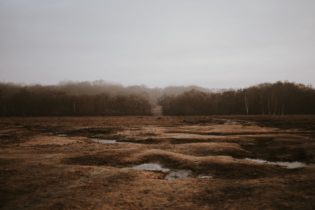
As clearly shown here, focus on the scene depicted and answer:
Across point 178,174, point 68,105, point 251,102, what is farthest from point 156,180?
point 68,105

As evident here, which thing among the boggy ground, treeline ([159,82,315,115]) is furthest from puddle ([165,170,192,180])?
treeline ([159,82,315,115])

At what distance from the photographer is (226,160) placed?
1988cm

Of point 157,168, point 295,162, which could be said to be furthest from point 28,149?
point 295,162

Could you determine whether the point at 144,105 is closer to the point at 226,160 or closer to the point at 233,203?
the point at 226,160

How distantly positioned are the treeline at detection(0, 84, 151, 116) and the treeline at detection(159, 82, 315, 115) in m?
12.2

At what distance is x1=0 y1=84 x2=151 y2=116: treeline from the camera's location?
104 metres

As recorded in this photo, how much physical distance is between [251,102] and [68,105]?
66742mm

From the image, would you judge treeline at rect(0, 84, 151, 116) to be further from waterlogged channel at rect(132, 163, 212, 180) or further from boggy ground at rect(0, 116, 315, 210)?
waterlogged channel at rect(132, 163, 212, 180)

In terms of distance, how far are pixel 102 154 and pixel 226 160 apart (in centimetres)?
988

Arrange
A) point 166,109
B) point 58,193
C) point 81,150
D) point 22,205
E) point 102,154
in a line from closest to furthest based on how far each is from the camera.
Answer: point 22,205
point 58,193
point 102,154
point 81,150
point 166,109

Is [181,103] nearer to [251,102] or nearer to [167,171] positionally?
[251,102]

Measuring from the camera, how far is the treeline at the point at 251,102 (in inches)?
3413

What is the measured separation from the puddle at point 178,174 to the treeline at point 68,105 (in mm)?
83706

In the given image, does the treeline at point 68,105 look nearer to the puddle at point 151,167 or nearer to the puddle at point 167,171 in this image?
the puddle at point 151,167
